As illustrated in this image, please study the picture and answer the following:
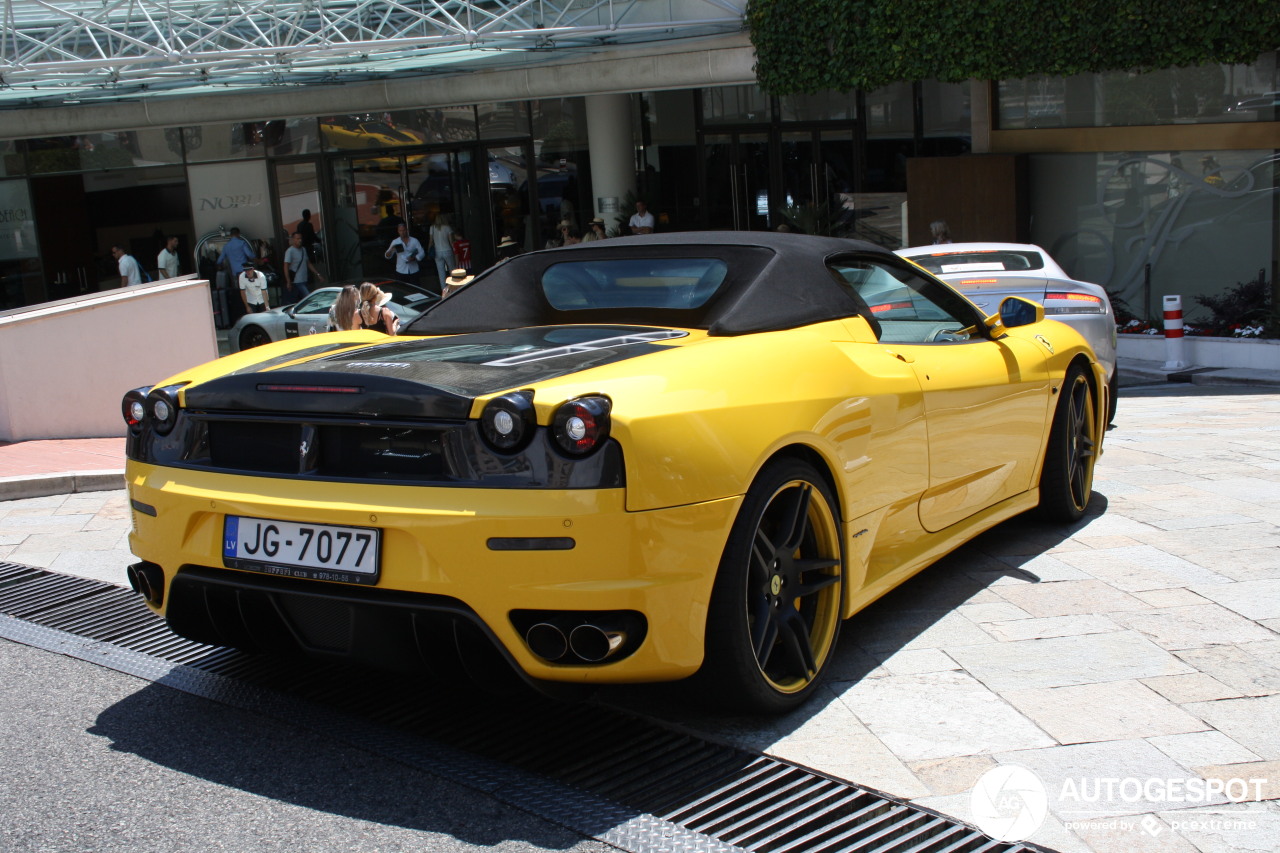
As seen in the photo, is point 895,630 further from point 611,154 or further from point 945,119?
point 611,154

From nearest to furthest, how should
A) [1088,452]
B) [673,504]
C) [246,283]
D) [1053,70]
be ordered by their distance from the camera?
[673,504] < [1088,452] < [1053,70] < [246,283]

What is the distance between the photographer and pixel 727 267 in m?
4.19

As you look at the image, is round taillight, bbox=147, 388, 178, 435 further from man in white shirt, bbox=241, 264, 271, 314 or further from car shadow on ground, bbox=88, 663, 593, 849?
man in white shirt, bbox=241, 264, 271, 314

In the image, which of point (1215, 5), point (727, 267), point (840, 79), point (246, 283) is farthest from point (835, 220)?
point (727, 267)

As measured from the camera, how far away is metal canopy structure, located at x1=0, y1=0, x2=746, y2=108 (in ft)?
54.2

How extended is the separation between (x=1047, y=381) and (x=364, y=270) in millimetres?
20177

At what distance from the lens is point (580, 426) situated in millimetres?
3039

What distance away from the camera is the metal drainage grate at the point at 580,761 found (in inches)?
117

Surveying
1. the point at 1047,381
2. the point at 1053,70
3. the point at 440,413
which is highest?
the point at 1053,70

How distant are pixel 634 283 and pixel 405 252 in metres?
19.1

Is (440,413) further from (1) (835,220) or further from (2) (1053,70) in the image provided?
(1) (835,220)

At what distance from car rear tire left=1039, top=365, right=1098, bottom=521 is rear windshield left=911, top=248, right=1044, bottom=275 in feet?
10.9

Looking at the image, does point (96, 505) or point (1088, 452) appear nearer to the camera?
point (1088, 452)

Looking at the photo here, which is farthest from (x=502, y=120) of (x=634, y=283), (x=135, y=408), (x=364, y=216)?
(x=135, y=408)
